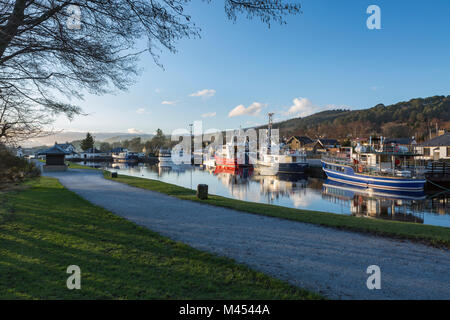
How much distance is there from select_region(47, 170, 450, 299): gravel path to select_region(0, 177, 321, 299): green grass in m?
0.57

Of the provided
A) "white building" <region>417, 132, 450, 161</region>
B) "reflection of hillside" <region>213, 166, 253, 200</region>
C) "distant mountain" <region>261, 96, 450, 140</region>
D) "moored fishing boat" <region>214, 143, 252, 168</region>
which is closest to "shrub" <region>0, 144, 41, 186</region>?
"reflection of hillside" <region>213, 166, 253, 200</region>

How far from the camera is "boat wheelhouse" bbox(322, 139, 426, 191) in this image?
81.3 feet

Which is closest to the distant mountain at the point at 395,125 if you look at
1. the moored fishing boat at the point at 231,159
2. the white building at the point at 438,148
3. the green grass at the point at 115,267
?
the white building at the point at 438,148

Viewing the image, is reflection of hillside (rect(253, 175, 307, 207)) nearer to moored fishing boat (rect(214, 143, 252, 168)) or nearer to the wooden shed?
moored fishing boat (rect(214, 143, 252, 168))

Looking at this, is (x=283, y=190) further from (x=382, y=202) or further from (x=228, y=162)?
(x=228, y=162)

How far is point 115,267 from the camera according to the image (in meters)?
4.56

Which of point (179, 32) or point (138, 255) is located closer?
point (179, 32)

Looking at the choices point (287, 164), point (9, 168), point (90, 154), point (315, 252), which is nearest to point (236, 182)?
point (287, 164)

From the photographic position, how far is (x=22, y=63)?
512 cm

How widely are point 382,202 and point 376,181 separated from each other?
604 cm

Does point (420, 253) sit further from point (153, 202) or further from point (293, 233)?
point (153, 202)

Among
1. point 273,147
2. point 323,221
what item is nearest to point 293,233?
point 323,221

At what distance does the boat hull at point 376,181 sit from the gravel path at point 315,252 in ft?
72.9
